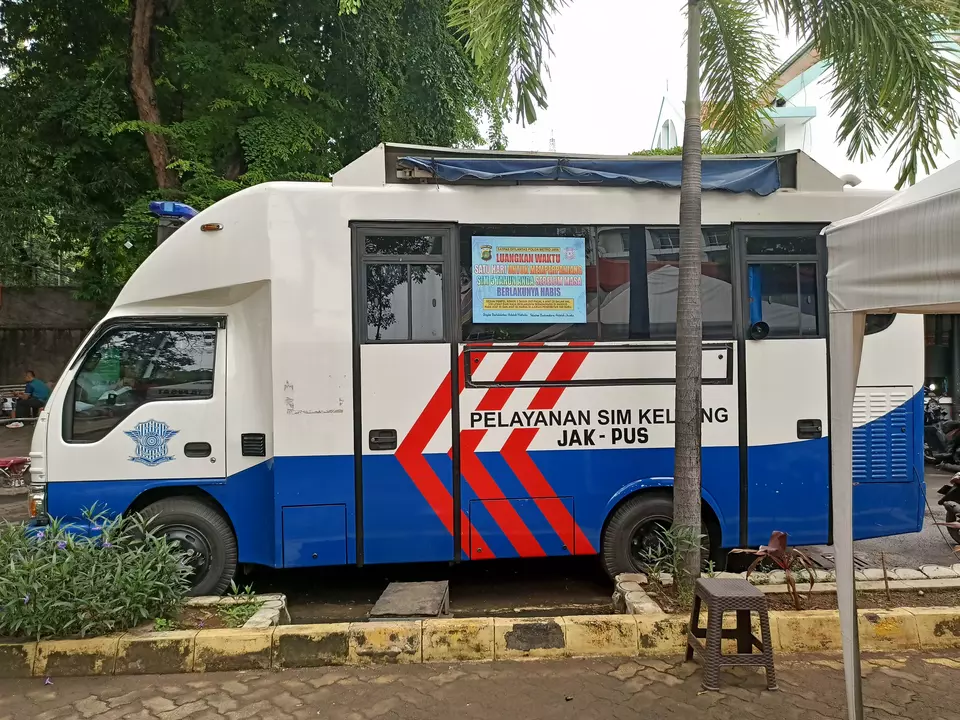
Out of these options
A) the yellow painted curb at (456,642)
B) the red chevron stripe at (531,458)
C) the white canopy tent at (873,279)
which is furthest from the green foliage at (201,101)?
the white canopy tent at (873,279)

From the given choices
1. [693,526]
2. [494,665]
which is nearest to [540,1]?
[693,526]

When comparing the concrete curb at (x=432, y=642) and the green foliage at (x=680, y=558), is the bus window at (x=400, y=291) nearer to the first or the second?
the concrete curb at (x=432, y=642)

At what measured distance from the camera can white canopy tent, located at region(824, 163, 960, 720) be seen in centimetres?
240

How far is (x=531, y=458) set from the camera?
16.6 feet

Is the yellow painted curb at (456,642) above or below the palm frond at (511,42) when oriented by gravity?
below

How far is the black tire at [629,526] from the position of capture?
5195 millimetres

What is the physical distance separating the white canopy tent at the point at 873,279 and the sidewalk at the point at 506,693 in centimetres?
67

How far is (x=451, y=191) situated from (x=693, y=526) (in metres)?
2.98

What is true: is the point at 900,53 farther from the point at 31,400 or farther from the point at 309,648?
the point at 31,400

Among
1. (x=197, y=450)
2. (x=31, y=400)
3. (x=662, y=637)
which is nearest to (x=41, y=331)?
(x=31, y=400)

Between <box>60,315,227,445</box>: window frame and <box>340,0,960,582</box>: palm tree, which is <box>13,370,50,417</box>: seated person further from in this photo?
<box>340,0,960,582</box>: palm tree

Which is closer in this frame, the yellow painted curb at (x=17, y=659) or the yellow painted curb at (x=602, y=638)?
the yellow painted curb at (x=17, y=659)

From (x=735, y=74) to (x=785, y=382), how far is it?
9.39 ft

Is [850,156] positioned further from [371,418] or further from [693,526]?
[371,418]
